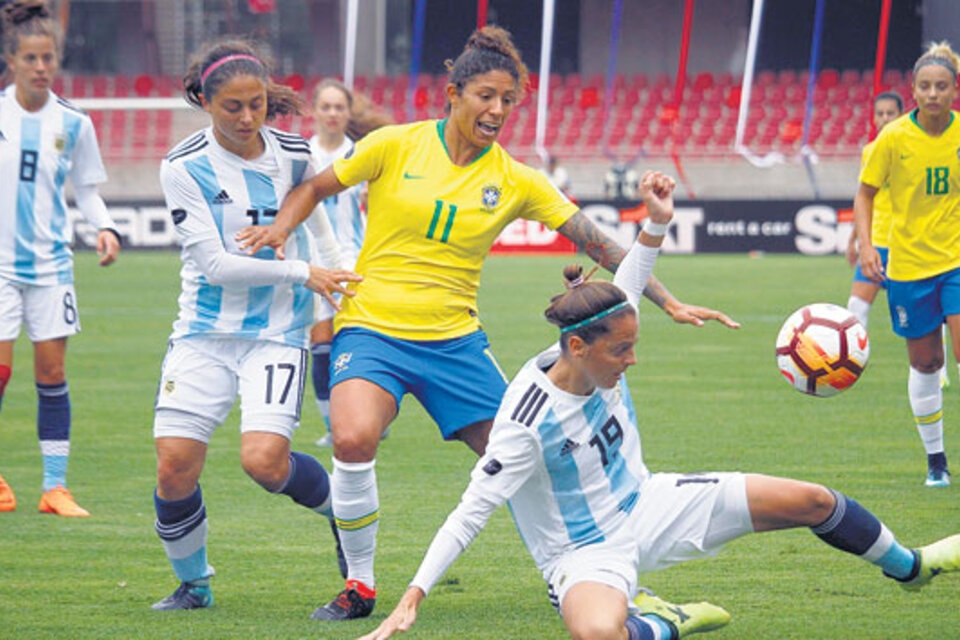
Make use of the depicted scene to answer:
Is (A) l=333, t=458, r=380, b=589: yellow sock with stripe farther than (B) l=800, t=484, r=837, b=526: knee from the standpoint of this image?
Yes

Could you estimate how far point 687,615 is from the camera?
4.63 metres

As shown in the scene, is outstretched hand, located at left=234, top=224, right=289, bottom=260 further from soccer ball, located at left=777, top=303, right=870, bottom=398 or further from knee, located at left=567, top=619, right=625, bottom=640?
soccer ball, located at left=777, top=303, right=870, bottom=398

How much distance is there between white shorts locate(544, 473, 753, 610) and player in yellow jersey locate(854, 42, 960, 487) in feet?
10.3

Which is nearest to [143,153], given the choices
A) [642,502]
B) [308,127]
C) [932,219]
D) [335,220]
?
[308,127]

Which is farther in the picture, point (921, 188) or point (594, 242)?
point (921, 188)

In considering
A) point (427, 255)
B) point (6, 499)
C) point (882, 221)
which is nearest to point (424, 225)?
point (427, 255)

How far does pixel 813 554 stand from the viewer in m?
6.12

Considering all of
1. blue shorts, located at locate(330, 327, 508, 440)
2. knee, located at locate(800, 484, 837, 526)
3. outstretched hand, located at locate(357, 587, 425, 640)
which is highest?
blue shorts, located at locate(330, 327, 508, 440)

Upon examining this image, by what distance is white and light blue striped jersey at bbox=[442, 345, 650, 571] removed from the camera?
4375mm

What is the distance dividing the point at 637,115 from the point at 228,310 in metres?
27.4

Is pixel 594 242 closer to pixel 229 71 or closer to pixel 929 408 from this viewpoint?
pixel 229 71

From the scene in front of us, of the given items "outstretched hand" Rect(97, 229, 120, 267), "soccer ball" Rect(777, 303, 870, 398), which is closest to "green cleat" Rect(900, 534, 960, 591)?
"soccer ball" Rect(777, 303, 870, 398)

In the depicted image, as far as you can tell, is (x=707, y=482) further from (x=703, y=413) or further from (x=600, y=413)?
(x=703, y=413)

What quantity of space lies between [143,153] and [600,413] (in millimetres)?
27841
